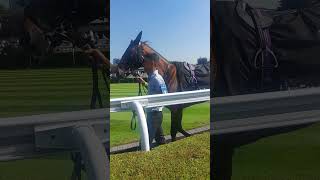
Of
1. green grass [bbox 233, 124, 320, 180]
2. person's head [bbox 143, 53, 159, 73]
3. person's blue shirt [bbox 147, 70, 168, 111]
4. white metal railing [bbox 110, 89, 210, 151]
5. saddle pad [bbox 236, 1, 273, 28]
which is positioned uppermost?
saddle pad [bbox 236, 1, 273, 28]

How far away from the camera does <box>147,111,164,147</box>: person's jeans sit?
2439 millimetres

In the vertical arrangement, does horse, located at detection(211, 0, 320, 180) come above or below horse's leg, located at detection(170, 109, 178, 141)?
above

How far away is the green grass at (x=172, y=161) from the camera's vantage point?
239 centimetres

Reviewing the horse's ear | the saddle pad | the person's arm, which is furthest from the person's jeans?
the saddle pad

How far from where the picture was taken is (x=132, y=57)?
95.3 inches

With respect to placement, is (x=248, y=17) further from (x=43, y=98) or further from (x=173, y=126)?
(x=43, y=98)

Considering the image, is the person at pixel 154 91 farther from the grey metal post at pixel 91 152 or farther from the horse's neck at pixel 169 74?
the grey metal post at pixel 91 152

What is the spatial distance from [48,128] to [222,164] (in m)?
0.89

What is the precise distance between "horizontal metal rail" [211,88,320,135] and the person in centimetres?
26

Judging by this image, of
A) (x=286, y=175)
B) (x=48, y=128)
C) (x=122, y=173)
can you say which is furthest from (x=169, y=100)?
(x=286, y=175)

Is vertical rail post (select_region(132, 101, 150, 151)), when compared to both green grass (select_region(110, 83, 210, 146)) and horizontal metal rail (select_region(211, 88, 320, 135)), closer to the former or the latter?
green grass (select_region(110, 83, 210, 146))

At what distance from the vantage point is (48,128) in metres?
2.31

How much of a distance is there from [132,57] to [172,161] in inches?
21.7

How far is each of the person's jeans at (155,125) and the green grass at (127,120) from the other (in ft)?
0.09
